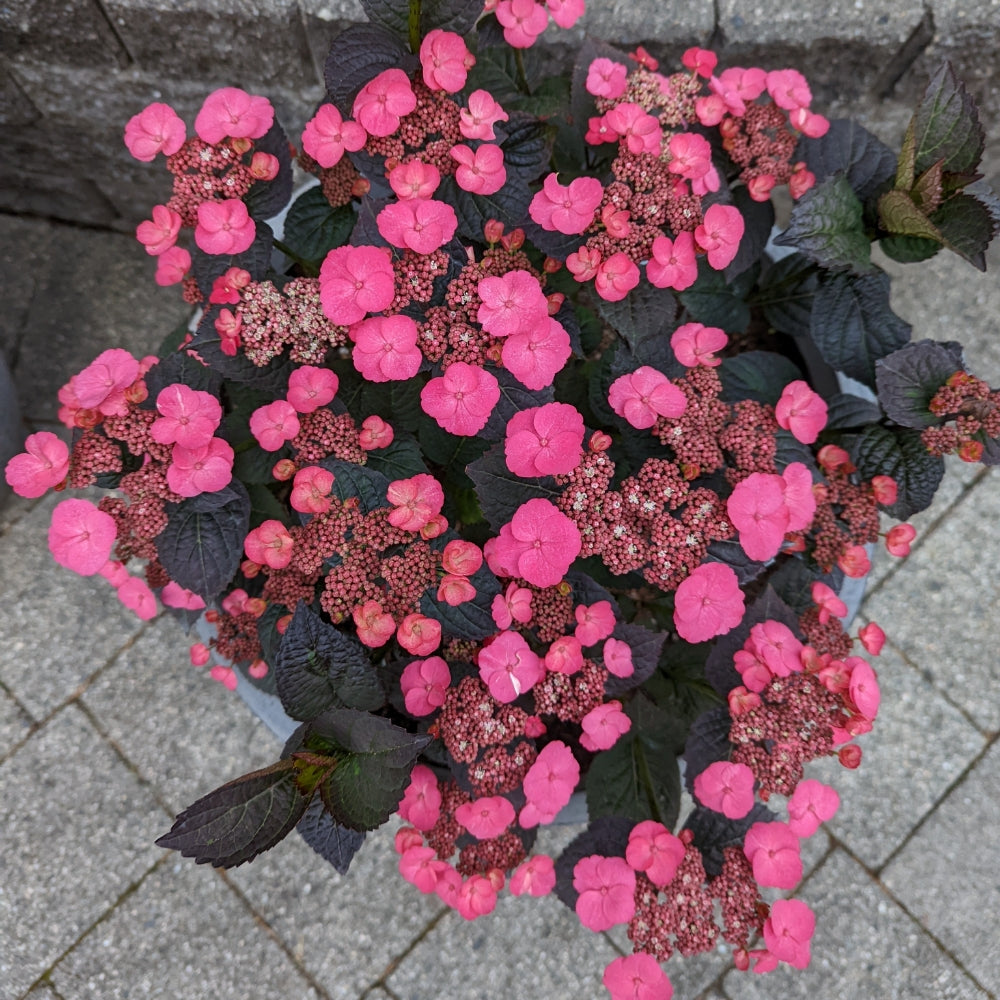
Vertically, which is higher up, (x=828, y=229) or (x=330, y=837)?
(x=828, y=229)

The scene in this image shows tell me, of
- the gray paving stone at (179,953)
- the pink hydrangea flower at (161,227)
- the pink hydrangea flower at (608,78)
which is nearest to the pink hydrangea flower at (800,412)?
the pink hydrangea flower at (608,78)

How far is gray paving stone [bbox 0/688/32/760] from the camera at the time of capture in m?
1.70

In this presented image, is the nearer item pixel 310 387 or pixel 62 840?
pixel 310 387

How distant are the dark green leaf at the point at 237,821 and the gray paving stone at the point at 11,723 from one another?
3.85ft

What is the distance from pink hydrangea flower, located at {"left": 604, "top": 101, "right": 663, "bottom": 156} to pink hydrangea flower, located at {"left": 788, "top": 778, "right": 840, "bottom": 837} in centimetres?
73

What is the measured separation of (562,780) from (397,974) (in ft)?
3.08

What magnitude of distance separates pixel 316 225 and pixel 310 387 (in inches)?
11.0

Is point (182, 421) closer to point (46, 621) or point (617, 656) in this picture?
point (617, 656)

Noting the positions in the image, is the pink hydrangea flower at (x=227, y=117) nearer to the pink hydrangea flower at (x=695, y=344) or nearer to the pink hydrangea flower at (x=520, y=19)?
the pink hydrangea flower at (x=520, y=19)

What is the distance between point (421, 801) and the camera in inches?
38.7

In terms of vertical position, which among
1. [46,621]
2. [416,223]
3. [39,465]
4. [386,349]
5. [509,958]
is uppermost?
[416,223]

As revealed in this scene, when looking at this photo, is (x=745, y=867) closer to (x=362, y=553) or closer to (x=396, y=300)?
(x=362, y=553)

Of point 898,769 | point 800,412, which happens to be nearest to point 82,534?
point 800,412

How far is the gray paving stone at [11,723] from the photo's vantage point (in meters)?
1.70
